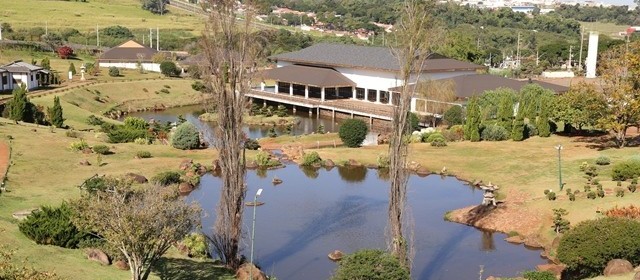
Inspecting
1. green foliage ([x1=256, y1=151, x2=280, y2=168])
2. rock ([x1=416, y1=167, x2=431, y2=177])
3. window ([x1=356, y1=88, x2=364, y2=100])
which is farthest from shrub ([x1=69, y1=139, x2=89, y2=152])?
window ([x1=356, y1=88, x2=364, y2=100])

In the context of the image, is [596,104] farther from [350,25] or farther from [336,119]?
[350,25]

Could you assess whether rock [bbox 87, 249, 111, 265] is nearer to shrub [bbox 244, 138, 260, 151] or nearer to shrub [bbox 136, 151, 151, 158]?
shrub [bbox 136, 151, 151, 158]

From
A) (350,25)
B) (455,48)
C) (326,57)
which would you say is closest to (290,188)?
(326,57)

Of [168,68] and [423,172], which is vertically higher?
[168,68]

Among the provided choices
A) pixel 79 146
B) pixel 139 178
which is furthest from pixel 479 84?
pixel 139 178

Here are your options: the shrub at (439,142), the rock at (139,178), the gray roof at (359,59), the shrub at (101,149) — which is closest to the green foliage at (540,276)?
the rock at (139,178)

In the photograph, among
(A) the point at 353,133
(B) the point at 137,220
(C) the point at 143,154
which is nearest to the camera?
(B) the point at 137,220

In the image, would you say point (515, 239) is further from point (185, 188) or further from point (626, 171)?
point (185, 188)
